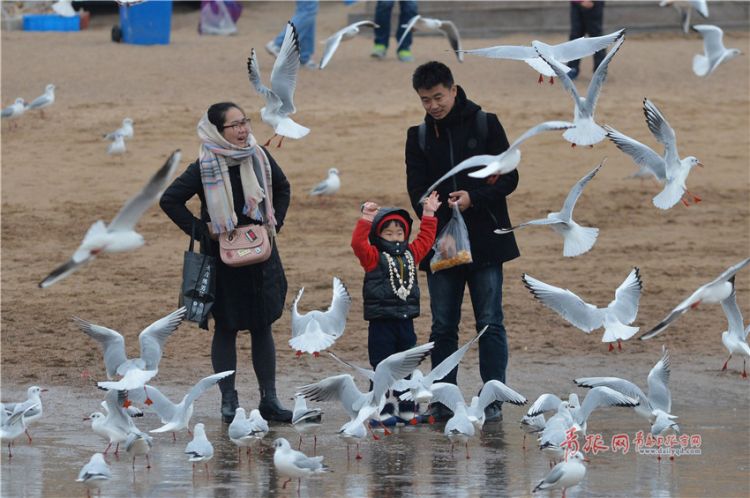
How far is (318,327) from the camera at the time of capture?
7.83 meters

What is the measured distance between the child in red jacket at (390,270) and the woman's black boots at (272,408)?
57 cm

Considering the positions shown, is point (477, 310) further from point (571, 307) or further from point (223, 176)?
point (223, 176)

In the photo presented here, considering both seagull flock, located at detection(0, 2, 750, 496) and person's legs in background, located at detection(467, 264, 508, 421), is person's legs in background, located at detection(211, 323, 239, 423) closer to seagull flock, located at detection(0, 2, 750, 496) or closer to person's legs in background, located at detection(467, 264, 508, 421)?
seagull flock, located at detection(0, 2, 750, 496)

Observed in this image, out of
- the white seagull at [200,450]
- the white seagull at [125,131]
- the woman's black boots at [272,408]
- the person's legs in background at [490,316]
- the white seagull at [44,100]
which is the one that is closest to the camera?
the white seagull at [200,450]

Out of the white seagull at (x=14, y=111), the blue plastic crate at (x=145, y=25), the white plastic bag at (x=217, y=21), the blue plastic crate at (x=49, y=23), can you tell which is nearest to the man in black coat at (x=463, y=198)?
the white seagull at (x=14, y=111)

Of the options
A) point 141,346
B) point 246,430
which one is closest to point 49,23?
point 141,346

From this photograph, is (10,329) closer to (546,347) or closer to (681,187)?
(546,347)

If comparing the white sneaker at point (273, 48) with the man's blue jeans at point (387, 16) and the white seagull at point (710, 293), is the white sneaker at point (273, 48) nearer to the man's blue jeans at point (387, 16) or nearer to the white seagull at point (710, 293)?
the man's blue jeans at point (387, 16)

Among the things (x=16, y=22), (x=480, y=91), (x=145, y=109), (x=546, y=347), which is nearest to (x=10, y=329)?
(x=546, y=347)

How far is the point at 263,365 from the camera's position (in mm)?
7801

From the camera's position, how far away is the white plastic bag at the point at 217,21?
843 inches

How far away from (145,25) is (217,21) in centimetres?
186

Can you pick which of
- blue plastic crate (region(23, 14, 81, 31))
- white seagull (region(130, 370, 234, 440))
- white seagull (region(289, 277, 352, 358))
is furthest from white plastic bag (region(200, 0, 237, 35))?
white seagull (region(130, 370, 234, 440))

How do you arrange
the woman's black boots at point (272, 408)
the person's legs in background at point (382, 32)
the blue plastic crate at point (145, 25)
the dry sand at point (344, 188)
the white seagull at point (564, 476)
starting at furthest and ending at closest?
the blue plastic crate at point (145, 25)
the person's legs in background at point (382, 32)
the dry sand at point (344, 188)
the woman's black boots at point (272, 408)
the white seagull at point (564, 476)
